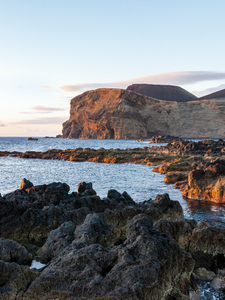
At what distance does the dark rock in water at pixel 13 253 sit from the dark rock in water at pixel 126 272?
48.8 inches

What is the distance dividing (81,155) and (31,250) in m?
34.3

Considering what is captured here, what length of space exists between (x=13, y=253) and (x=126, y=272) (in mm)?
2872

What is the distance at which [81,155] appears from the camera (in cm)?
4119

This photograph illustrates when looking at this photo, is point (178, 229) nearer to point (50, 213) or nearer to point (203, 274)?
point (203, 274)

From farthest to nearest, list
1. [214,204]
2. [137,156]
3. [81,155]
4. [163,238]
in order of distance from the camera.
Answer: [81,155]
[137,156]
[214,204]
[163,238]

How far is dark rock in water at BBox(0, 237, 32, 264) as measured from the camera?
5.70 metres

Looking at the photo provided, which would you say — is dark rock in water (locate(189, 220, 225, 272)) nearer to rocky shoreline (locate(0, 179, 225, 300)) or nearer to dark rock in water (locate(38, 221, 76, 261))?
rocky shoreline (locate(0, 179, 225, 300))

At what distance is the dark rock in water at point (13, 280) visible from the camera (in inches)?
166

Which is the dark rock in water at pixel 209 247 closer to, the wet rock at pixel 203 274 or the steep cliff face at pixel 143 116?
the wet rock at pixel 203 274

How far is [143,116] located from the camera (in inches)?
5817

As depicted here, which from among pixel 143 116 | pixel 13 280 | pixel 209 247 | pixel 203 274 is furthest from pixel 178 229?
pixel 143 116

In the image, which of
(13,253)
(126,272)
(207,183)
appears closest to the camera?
(126,272)

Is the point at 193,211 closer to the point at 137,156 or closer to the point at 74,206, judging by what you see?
the point at 74,206

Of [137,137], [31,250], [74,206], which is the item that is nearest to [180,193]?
[74,206]
